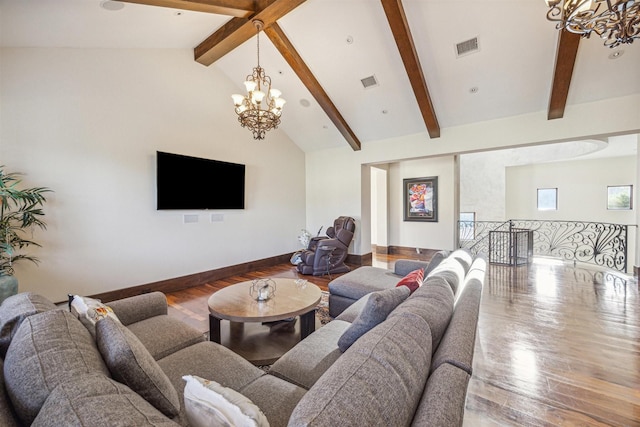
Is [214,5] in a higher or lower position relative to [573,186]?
higher

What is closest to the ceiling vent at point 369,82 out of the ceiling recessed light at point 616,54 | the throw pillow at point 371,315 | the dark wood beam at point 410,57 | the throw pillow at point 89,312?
the dark wood beam at point 410,57

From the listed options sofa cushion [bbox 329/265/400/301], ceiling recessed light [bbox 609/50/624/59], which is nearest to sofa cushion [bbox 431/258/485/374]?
sofa cushion [bbox 329/265/400/301]

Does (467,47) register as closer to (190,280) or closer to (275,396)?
(275,396)

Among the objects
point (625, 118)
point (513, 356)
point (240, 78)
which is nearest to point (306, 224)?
point (240, 78)

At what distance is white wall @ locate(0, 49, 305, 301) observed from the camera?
3182 millimetres

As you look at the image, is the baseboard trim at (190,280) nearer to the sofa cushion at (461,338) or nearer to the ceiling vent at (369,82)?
the ceiling vent at (369,82)

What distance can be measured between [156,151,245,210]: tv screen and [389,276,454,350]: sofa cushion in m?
4.14

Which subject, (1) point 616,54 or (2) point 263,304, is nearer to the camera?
(2) point 263,304

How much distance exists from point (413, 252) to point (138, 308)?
6728mm

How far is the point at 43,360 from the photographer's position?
0.86 metres

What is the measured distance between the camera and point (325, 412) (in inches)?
25.9

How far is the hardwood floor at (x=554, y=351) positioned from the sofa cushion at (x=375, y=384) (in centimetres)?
121

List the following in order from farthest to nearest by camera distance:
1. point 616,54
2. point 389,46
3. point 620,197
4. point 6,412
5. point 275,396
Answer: point 620,197 < point 389,46 < point 616,54 < point 275,396 < point 6,412

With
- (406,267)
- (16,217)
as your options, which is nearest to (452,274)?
(406,267)
